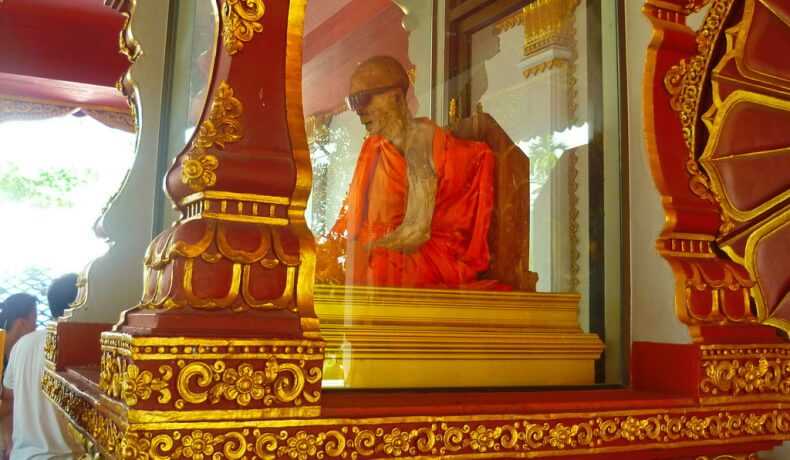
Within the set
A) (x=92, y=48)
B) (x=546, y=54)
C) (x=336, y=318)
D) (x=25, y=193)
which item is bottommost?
(x=336, y=318)

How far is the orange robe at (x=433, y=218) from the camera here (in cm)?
97

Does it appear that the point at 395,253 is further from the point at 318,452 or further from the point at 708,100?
the point at 708,100

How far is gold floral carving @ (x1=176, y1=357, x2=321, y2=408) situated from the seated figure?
6.9 inches

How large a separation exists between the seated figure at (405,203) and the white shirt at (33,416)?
1.39m

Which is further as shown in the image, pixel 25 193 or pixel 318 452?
pixel 25 193

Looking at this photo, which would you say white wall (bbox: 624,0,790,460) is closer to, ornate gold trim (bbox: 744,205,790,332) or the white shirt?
ornate gold trim (bbox: 744,205,790,332)

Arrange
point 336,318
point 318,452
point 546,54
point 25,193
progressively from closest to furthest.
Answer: point 318,452 < point 336,318 < point 546,54 < point 25,193

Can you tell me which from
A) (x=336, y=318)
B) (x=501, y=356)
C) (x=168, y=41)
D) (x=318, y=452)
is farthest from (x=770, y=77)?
(x=168, y=41)

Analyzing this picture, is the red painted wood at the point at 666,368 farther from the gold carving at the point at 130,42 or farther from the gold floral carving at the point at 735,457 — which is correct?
the gold carving at the point at 130,42

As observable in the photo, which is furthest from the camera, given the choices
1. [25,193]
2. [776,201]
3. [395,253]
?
[25,193]

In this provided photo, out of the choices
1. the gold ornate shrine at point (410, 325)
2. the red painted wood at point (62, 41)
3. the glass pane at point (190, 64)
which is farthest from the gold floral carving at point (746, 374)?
the red painted wood at point (62, 41)

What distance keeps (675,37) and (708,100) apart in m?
0.11

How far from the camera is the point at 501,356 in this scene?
103 cm

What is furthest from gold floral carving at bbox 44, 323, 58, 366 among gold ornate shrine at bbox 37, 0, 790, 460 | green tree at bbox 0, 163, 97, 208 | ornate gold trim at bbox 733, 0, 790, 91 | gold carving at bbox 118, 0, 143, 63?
green tree at bbox 0, 163, 97, 208
